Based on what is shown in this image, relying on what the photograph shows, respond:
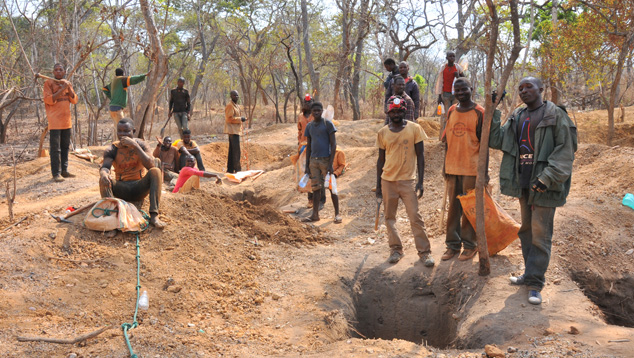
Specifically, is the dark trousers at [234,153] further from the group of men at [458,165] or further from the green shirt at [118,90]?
the group of men at [458,165]

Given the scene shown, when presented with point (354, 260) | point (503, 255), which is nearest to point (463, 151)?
point (503, 255)

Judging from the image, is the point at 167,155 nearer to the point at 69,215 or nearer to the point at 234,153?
the point at 234,153

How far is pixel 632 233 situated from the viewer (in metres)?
5.37

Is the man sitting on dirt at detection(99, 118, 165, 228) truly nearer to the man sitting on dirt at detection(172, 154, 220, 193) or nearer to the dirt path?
the dirt path

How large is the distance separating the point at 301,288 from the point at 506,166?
2.11 meters

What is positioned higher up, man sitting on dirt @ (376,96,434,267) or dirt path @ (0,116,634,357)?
man sitting on dirt @ (376,96,434,267)

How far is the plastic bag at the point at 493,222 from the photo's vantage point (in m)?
4.53

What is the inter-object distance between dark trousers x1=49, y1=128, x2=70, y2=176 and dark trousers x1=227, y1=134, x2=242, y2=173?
9.85ft

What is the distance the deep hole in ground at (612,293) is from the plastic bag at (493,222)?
66 centimetres

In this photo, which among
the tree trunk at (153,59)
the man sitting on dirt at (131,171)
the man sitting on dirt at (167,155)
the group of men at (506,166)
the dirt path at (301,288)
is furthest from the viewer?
the man sitting on dirt at (167,155)

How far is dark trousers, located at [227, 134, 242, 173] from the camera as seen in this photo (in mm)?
10039

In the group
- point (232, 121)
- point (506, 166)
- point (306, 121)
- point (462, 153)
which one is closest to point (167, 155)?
point (232, 121)

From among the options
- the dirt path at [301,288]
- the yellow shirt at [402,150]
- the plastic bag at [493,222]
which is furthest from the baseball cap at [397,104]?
the dirt path at [301,288]

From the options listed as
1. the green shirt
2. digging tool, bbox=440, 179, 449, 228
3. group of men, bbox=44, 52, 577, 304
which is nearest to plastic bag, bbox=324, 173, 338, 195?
group of men, bbox=44, 52, 577, 304
